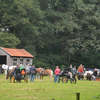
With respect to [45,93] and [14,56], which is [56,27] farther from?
[45,93]

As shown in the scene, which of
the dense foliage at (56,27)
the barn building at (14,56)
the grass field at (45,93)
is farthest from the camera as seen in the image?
the dense foliage at (56,27)

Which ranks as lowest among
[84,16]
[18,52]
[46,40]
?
[18,52]

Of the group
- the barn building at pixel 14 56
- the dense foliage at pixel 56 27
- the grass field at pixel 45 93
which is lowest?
the grass field at pixel 45 93

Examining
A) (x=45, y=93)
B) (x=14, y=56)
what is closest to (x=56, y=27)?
(x=14, y=56)

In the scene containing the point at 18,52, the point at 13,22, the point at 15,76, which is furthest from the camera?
the point at 13,22

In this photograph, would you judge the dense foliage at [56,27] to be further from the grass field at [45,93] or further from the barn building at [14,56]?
the grass field at [45,93]

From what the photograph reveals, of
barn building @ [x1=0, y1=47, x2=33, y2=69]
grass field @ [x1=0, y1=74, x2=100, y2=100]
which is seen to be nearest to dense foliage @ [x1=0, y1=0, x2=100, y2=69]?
barn building @ [x1=0, y1=47, x2=33, y2=69]

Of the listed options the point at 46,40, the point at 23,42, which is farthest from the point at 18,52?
the point at 46,40

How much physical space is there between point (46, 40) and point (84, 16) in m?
8.22

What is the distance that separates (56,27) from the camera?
41.4m

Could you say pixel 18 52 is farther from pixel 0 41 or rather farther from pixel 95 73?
pixel 95 73

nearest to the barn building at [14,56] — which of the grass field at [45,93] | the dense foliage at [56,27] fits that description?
the dense foliage at [56,27]

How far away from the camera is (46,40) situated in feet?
150

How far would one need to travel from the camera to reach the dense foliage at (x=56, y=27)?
3969 cm
